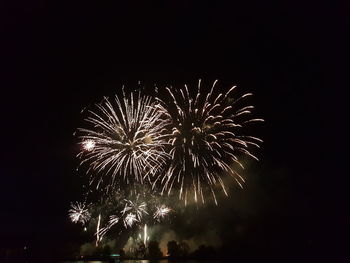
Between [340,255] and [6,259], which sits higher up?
[6,259]

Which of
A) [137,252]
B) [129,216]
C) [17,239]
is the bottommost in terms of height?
[129,216]

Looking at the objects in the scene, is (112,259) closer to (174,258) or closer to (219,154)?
(219,154)

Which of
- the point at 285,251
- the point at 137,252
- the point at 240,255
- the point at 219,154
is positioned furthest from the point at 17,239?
the point at 219,154

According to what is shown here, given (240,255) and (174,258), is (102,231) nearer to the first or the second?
(174,258)

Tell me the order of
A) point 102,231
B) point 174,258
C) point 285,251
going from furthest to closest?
point 102,231
point 174,258
point 285,251

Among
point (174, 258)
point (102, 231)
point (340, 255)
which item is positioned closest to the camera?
point (340, 255)

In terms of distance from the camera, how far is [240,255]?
105 m

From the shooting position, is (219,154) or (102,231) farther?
(102,231)

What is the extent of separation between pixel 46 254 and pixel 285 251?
8310 centimetres

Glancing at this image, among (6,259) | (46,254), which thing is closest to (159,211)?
(6,259)

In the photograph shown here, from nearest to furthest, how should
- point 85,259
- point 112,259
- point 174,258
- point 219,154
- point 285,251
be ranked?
point 219,154
point 112,259
point 285,251
point 174,258
point 85,259

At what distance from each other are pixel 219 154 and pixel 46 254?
4393 inches

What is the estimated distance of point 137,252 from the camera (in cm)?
12144

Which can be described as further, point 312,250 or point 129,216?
point 312,250
